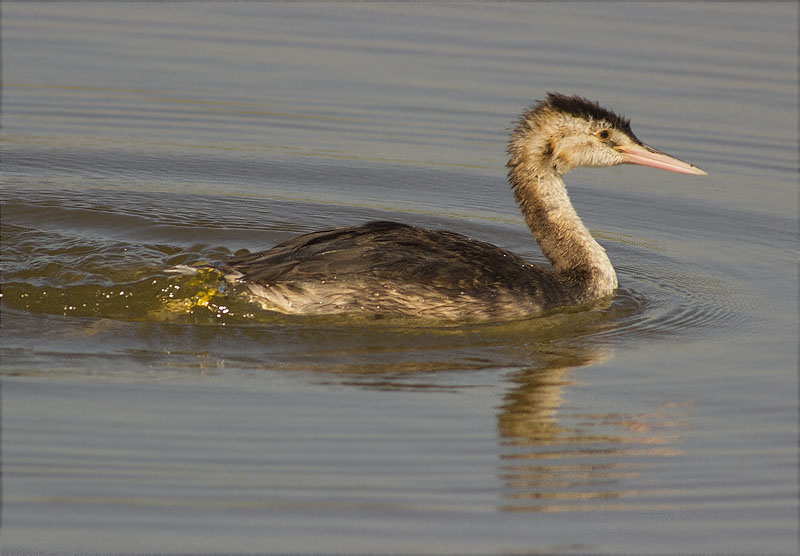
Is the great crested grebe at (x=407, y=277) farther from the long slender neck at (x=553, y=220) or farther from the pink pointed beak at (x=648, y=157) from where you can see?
the pink pointed beak at (x=648, y=157)

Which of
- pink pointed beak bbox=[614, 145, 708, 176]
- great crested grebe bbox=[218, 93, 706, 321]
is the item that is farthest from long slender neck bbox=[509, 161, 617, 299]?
pink pointed beak bbox=[614, 145, 708, 176]

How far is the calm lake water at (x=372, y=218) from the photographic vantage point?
6.67m

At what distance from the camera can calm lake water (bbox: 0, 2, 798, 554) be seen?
6.67 metres

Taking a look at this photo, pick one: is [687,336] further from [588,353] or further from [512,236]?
[512,236]

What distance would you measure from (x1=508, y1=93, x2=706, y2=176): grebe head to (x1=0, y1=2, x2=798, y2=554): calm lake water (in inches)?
39.2

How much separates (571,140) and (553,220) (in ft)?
2.02

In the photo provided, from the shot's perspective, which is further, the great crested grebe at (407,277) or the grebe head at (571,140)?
the grebe head at (571,140)

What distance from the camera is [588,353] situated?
866cm

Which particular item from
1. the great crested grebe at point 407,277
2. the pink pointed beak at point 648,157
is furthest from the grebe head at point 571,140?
the great crested grebe at point 407,277

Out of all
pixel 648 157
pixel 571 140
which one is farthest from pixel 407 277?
pixel 648 157

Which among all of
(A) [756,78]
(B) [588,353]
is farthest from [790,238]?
(A) [756,78]

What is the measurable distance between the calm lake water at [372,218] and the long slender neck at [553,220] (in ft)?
1.71

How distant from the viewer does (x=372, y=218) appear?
38.3ft

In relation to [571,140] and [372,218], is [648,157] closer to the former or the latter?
[571,140]
